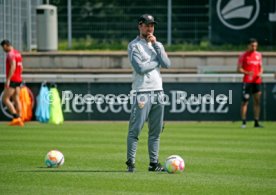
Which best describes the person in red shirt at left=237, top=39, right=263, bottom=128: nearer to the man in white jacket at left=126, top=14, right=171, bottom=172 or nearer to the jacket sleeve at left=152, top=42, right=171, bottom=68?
the man in white jacket at left=126, top=14, right=171, bottom=172

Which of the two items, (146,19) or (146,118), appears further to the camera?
(146,118)

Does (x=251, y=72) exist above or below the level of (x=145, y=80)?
below

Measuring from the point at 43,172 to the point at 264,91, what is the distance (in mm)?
12948

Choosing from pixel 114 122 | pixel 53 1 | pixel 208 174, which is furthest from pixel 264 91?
pixel 208 174

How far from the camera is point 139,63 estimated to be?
12.0 metres

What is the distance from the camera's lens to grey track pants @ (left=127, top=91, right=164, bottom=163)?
39.6 feet

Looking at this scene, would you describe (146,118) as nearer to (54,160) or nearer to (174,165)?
(174,165)

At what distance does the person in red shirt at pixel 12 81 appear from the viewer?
71.6 feet

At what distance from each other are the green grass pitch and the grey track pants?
368 mm

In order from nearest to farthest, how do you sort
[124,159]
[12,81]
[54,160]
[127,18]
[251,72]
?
[54,160]
[124,159]
[251,72]
[12,81]
[127,18]

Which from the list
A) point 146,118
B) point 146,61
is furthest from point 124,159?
point 146,61

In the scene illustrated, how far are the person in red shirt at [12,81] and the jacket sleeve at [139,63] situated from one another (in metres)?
10.2

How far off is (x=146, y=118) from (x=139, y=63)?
2.74 feet

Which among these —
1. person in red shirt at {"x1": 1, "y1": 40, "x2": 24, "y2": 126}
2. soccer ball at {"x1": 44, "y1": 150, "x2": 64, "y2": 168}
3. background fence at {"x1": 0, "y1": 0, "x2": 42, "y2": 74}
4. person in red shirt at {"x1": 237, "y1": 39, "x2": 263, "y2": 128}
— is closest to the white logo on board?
background fence at {"x1": 0, "y1": 0, "x2": 42, "y2": 74}
